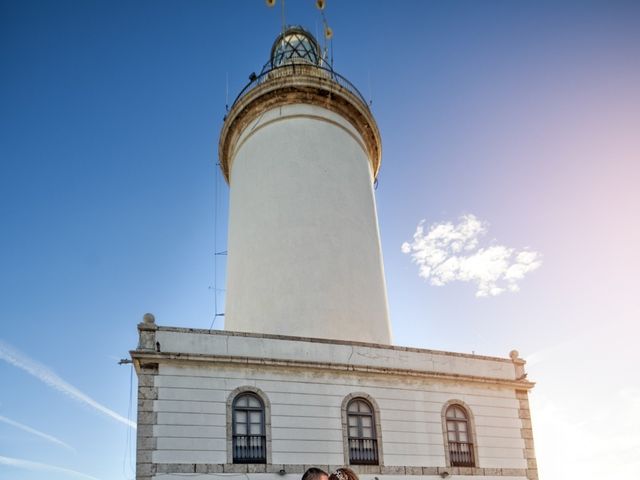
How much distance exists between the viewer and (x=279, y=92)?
21719 mm

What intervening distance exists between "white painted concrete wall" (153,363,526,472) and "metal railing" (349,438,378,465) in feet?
0.88

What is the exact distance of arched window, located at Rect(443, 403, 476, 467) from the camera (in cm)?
1652

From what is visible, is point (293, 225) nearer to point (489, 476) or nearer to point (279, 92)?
point (279, 92)

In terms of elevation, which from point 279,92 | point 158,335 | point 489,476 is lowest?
point 489,476

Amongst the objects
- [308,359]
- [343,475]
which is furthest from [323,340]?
[343,475]

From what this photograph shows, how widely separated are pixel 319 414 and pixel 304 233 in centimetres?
602

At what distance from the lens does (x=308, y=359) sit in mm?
15781

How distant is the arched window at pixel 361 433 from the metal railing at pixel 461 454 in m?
2.26

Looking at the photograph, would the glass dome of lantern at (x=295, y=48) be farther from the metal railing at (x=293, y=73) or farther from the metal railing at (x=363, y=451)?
the metal railing at (x=363, y=451)

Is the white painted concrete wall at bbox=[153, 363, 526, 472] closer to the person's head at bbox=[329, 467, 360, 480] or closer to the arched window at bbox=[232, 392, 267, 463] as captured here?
the arched window at bbox=[232, 392, 267, 463]

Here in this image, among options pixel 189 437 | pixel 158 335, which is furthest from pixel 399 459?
pixel 158 335

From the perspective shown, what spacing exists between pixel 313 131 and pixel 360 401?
9558 millimetres

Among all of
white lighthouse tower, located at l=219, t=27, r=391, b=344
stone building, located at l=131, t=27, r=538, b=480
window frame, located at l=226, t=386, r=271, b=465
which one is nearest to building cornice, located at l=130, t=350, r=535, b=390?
→ stone building, located at l=131, t=27, r=538, b=480

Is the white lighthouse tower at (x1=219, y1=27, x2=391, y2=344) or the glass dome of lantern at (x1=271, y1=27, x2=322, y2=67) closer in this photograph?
the white lighthouse tower at (x1=219, y1=27, x2=391, y2=344)
